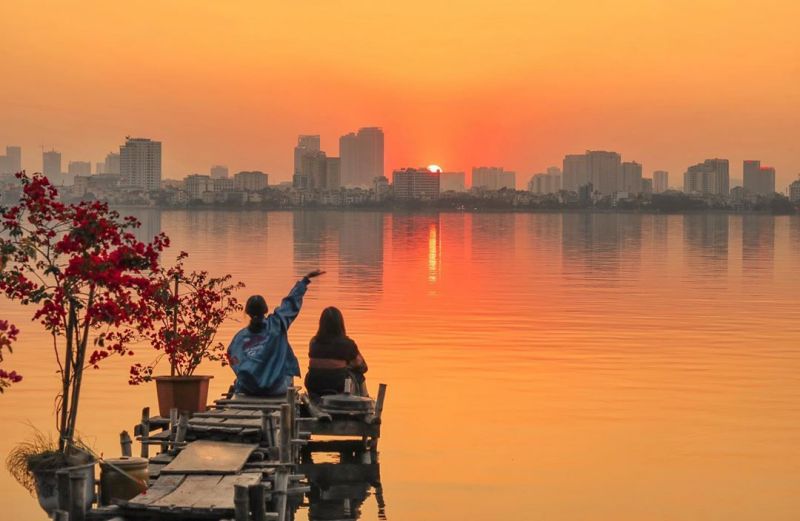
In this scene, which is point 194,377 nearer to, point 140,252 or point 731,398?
point 140,252

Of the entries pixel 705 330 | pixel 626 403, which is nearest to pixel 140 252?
pixel 626 403

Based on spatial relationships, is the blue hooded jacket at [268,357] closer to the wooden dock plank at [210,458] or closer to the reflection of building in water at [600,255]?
the wooden dock plank at [210,458]

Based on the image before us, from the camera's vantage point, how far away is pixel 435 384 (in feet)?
80.9

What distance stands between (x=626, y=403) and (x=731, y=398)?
1984mm

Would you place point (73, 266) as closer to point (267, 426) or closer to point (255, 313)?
point (267, 426)

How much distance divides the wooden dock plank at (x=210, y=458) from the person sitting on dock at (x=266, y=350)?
2480 mm

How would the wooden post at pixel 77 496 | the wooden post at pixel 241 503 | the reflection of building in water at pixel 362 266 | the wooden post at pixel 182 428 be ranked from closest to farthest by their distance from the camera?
the wooden post at pixel 241 503 < the wooden post at pixel 77 496 < the wooden post at pixel 182 428 < the reflection of building in water at pixel 362 266

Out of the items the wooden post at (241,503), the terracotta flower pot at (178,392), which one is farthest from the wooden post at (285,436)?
the terracotta flower pot at (178,392)

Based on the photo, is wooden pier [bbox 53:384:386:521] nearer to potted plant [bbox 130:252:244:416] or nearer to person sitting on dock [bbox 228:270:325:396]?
person sitting on dock [bbox 228:270:325:396]

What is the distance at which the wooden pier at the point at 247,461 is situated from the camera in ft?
33.1

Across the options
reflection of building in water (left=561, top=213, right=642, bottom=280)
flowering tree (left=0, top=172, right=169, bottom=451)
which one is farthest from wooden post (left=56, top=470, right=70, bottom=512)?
reflection of building in water (left=561, top=213, right=642, bottom=280)

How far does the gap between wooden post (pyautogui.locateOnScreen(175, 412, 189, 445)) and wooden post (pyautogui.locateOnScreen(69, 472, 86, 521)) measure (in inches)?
109

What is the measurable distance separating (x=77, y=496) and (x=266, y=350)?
5.22 m

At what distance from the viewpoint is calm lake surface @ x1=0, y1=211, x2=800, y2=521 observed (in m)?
16.4
